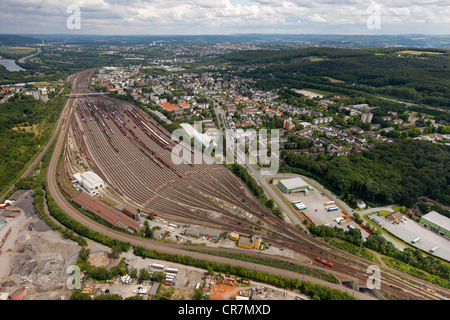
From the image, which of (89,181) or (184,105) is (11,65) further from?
(89,181)

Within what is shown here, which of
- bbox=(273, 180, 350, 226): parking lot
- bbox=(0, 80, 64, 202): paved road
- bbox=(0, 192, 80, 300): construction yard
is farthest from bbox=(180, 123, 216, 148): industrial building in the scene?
bbox=(0, 192, 80, 300): construction yard

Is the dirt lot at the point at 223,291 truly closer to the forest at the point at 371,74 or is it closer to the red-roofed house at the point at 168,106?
the red-roofed house at the point at 168,106

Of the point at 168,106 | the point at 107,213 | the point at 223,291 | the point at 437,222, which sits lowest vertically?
the point at 223,291

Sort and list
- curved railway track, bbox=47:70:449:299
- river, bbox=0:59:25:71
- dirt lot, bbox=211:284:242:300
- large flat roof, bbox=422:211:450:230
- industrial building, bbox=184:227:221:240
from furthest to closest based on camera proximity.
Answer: river, bbox=0:59:25:71 → large flat roof, bbox=422:211:450:230 → industrial building, bbox=184:227:221:240 → curved railway track, bbox=47:70:449:299 → dirt lot, bbox=211:284:242:300

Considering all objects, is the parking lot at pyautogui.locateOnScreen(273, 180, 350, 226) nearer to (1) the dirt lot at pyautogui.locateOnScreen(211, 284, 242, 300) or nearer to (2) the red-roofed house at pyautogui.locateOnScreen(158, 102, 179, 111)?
(1) the dirt lot at pyautogui.locateOnScreen(211, 284, 242, 300)

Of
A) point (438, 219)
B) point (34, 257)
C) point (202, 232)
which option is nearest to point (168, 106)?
point (202, 232)
